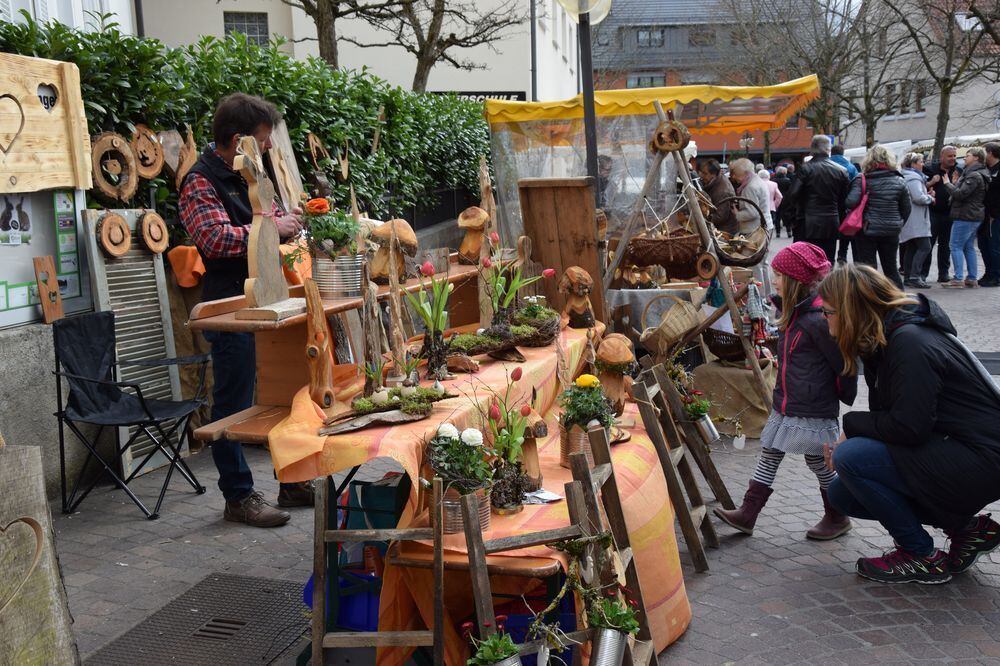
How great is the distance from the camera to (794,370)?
15.5 feet

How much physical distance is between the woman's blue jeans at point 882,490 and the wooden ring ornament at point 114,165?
14.6ft

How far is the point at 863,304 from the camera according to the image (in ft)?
13.4

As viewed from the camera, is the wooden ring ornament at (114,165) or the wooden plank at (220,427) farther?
the wooden ring ornament at (114,165)

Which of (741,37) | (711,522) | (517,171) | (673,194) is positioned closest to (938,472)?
(711,522)

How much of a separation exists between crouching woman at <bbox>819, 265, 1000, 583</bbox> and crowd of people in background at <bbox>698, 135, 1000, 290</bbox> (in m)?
5.20

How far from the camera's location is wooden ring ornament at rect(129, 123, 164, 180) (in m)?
5.88

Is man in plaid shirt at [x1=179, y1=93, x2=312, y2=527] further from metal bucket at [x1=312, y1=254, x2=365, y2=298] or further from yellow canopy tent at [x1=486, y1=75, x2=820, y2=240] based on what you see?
yellow canopy tent at [x1=486, y1=75, x2=820, y2=240]

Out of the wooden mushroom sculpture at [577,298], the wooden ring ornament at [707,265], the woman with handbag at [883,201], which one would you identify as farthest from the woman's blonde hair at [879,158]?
the wooden mushroom sculpture at [577,298]

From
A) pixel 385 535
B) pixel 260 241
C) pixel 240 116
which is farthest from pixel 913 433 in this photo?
pixel 240 116

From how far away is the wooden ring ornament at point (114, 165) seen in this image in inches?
221

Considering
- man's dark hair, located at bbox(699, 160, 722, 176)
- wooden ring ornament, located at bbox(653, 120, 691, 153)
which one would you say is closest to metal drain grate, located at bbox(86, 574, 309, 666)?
wooden ring ornament, located at bbox(653, 120, 691, 153)

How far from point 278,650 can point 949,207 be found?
1264 centimetres

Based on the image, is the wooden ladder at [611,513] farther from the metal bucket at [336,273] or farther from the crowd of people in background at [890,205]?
the crowd of people in background at [890,205]

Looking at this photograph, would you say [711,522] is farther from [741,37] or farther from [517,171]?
[741,37]
